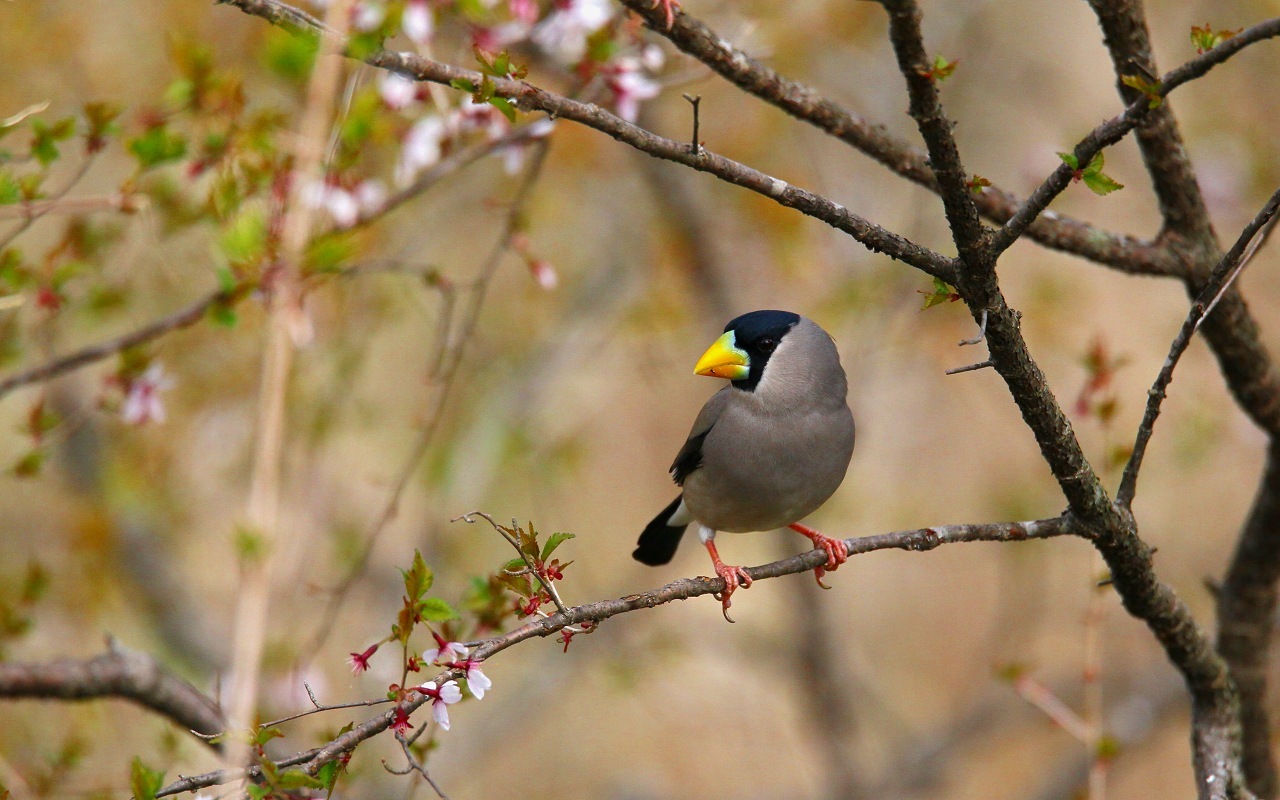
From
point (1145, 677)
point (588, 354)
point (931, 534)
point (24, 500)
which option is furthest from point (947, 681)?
point (931, 534)

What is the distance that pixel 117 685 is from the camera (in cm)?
367

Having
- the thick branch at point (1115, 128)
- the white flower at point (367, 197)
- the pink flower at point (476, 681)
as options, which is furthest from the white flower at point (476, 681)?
the white flower at point (367, 197)

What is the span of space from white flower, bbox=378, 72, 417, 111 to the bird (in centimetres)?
140

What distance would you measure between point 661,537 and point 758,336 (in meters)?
1.10

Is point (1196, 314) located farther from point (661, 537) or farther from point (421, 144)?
point (421, 144)

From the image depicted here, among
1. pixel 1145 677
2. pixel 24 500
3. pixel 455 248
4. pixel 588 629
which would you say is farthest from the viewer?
pixel 455 248

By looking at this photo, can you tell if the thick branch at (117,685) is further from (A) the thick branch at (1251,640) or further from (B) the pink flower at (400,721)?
(A) the thick branch at (1251,640)

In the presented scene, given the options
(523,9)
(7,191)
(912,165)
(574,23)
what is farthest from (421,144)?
(912,165)

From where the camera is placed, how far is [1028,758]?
1111cm

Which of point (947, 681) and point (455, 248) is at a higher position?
point (455, 248)

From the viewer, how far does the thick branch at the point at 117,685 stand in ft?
11.5

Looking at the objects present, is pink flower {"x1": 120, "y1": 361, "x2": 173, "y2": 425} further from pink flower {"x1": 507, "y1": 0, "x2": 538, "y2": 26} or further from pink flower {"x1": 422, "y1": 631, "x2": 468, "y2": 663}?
pink flower {"x1": 422, "y1": 631, "x2": 468, "y2": 663}

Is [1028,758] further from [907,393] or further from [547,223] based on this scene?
[547,223]

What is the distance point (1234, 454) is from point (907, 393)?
300cm
